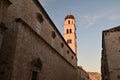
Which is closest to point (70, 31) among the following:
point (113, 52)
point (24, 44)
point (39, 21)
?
point (113, 52)

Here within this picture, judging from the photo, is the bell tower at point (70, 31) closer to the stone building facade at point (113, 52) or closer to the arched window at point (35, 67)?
the stone building facade at point (113, 52)

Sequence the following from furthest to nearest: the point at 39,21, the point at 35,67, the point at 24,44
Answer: the point at 39,21
the point at 35,67
the point at 24,44

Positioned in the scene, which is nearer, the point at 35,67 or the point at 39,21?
the point at 35,67

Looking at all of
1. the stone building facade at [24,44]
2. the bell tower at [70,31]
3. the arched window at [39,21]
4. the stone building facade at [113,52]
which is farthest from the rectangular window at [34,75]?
the bell tower at [70,31]

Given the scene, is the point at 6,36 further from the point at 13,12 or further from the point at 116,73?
the point at 116,73

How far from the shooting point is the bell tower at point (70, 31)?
142ft

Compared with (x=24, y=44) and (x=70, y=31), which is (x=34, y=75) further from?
(x=70, y=31)

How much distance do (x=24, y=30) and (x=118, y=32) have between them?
1158 cm

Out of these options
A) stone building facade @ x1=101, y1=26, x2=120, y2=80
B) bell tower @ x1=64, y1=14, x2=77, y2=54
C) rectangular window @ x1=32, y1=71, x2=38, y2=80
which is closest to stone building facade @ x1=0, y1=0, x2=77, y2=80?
rectangular window @ x1=32, y1=71, x2=38, y2=80

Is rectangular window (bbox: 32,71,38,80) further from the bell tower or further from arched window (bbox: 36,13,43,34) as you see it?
the bell tower

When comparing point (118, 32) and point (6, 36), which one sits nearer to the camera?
point (6, 36)

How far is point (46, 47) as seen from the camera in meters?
14.7

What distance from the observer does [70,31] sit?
4634cm

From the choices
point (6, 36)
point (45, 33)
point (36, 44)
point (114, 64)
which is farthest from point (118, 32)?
point (6, 36)
